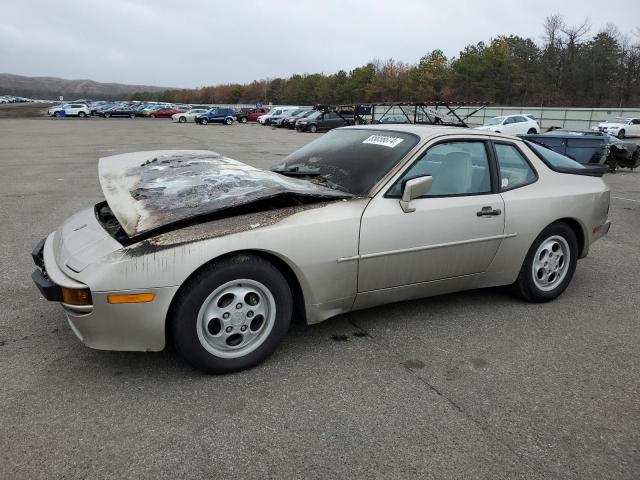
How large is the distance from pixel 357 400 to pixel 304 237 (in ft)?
3.19

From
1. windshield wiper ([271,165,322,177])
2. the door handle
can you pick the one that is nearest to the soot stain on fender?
windshield wiper ([271,165,322,177])

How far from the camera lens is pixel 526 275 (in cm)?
407

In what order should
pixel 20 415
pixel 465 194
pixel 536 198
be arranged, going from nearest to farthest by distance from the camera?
pixel 20 415, pixel 465 194, pixel 536 198

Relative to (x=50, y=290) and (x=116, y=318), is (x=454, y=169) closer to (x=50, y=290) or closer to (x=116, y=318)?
(x=116, y=318)

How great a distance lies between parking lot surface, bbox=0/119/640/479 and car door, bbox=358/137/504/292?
47cm

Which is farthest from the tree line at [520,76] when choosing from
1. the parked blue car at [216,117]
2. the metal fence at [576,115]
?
the parked blue car at [216,117]

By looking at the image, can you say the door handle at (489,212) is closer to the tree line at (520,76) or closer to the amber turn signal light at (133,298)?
the amber turn signal light at (133,298)

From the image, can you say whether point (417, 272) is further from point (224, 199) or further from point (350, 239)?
point (224, 199)

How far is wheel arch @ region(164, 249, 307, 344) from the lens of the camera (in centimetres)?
272

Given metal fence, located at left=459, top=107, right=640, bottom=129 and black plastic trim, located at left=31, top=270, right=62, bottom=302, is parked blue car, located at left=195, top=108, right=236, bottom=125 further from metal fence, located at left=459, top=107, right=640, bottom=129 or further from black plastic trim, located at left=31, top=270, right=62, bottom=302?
black plastic trim, located at left=31, top=270, right=62, bottom=302

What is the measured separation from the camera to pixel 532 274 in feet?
13.4

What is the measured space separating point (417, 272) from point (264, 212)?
3.88ft

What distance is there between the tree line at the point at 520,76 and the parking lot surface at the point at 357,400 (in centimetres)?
6196

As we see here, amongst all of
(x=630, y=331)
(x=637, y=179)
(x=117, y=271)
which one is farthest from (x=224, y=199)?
(x=637, y=179)
